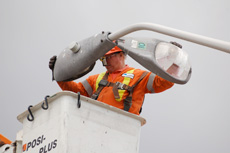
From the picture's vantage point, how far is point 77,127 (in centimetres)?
554

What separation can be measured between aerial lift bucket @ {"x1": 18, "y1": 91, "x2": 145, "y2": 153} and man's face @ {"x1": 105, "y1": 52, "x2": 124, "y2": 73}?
69.0 inches

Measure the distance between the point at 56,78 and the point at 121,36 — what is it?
4.44 ft

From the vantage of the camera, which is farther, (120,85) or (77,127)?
(120,85)

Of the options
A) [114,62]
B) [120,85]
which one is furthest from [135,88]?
[114,62]

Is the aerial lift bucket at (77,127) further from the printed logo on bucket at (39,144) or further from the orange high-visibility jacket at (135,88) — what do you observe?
the orange high-visibility jacket at (135,88)

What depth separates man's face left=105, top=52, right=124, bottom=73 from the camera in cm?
773

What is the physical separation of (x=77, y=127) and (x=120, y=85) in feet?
6.02

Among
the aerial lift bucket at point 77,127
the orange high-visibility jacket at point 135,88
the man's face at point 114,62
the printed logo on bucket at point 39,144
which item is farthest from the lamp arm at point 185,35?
the man's face at point 114,62

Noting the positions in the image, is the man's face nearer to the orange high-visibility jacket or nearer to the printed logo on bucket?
the orange high-visibility jacket

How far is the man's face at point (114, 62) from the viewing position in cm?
773

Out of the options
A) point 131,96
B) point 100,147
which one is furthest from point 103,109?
point 131,96

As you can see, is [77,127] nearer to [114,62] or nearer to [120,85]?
[120,85]

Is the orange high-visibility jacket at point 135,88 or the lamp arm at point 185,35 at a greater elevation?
the lamp arm at point 185,35

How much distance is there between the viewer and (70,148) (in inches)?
214
